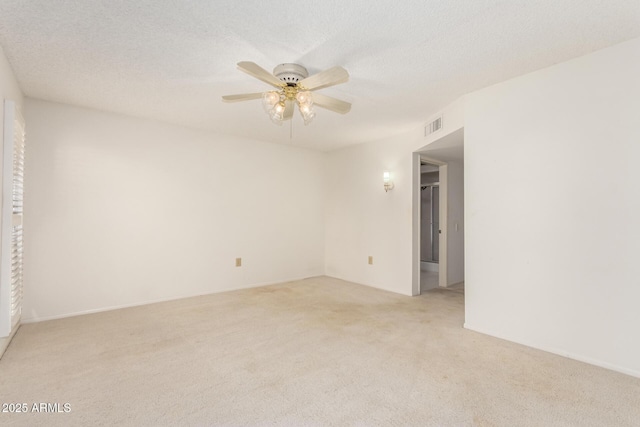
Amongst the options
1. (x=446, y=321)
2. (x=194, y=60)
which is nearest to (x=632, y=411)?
(x=446, y=321)

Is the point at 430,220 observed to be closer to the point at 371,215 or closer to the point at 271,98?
the point at 371,215

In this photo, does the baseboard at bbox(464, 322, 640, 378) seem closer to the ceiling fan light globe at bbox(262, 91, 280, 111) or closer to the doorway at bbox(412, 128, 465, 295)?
the doorway at bbox(412, 128, 465, 295)

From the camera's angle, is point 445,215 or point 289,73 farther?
point 445,215

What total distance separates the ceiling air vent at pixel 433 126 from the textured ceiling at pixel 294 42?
0.38 meters

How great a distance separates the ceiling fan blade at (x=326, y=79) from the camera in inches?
79.7

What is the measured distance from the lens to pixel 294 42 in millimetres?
2145

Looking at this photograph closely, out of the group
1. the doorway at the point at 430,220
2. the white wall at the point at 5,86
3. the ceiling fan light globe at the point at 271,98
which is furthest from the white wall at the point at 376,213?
the white wall at the point at 5,86

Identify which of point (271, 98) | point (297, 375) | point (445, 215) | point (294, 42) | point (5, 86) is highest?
point (294, 42)

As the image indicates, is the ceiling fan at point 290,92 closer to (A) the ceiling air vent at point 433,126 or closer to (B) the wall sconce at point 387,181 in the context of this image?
(A) the ceiling air vent at point 433,126

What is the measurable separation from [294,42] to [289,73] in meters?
0.25

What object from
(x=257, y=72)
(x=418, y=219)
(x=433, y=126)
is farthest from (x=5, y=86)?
(x=418, y=219)

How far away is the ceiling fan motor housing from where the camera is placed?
7.71 feet

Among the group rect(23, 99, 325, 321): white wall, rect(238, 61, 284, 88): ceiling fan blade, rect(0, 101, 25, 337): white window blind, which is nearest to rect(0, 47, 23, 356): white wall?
rect(0, 101, 25, 337): white window blind

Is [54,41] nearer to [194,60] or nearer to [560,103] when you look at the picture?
[194,60]
